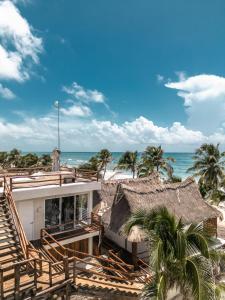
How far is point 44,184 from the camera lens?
14.4 metres

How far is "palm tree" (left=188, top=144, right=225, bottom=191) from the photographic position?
32078 millimetres

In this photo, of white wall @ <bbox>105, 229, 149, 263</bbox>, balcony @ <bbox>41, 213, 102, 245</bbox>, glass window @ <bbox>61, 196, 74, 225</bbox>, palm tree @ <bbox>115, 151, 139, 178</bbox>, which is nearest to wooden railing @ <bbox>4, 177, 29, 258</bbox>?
balcony @ <bbox>41, 213, 102, 245</bbox>

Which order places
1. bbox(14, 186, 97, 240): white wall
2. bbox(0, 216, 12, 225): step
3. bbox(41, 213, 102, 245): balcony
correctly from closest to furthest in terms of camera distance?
1. bbox(0, 216, 12, 225): step
2. bbox(14, 186, 97, 240): white wall
3. bbox(41, 213, 102, 245): balcony

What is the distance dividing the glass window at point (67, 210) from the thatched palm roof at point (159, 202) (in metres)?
4.11

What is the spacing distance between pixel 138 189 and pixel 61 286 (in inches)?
453

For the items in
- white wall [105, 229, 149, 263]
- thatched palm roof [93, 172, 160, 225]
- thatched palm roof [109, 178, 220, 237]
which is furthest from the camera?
thatched palm roof [93, 172, 160, 225]

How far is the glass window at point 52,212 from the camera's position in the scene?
14.1 metres

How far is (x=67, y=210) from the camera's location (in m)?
14.9

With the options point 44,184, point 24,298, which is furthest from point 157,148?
point 24,298

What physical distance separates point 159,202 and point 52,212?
905cm

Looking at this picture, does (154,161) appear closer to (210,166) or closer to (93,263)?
(210,166)

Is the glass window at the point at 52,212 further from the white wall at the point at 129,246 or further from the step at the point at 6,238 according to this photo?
the white wall at the point at 129,246

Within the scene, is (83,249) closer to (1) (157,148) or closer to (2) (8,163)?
(1) (157,148)

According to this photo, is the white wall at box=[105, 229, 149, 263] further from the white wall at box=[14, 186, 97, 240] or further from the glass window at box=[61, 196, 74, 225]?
the white wall at box=[14, 186, 97, 240]
